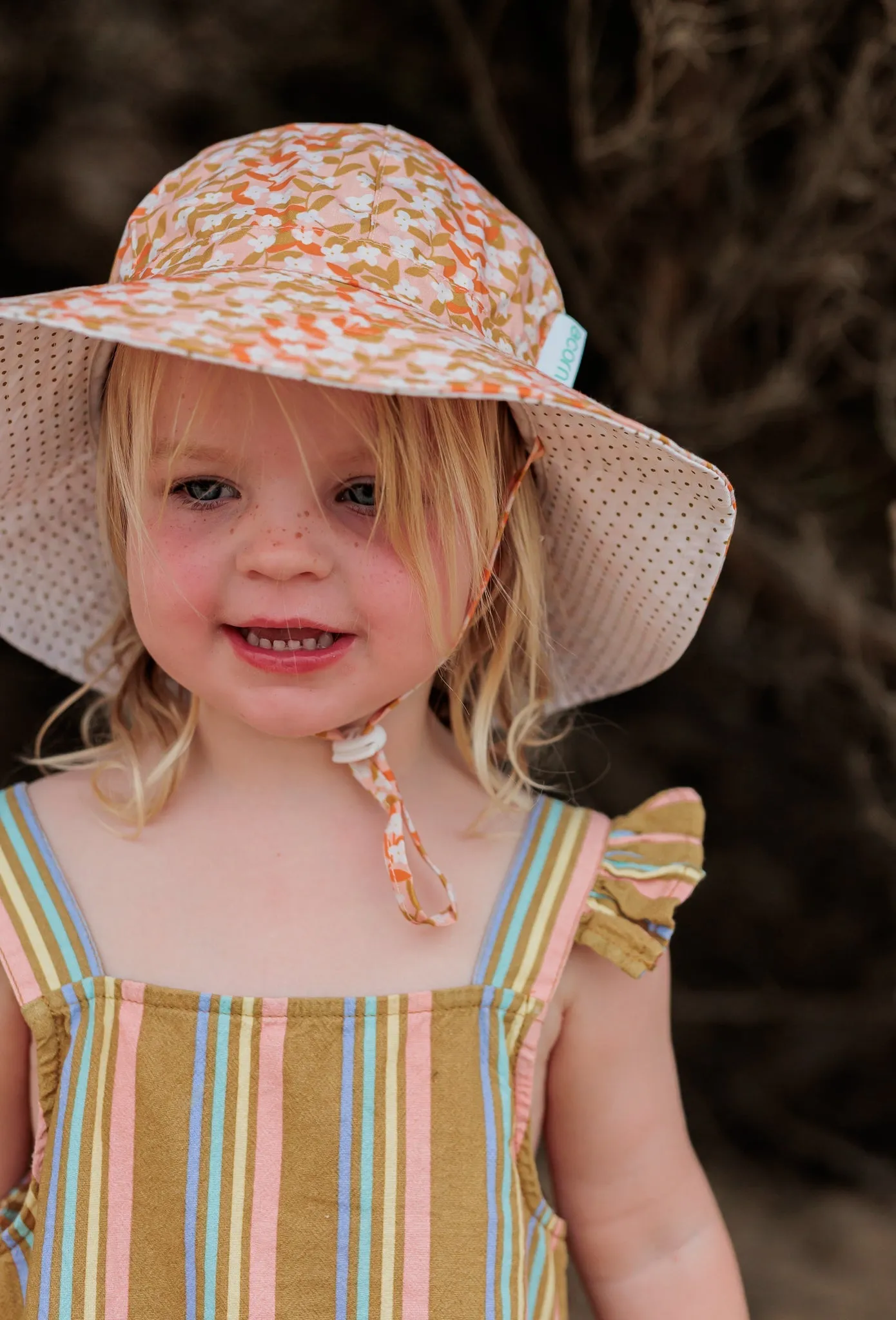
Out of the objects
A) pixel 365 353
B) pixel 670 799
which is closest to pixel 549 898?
pixel 670 799

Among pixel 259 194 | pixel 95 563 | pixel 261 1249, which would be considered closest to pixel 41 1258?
pixel 261 1249

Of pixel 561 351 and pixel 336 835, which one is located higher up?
pixel 561 351

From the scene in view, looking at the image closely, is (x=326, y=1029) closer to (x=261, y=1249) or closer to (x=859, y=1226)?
(x=261, y=1249)

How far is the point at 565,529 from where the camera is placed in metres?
1.28

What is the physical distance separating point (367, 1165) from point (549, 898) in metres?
0.25

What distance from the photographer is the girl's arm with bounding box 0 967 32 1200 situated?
115 cm

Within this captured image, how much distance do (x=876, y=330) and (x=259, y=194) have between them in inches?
40.5

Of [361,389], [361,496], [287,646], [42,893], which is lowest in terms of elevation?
[42,893]

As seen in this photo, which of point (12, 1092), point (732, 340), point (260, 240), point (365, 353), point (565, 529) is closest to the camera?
point (365, 353)

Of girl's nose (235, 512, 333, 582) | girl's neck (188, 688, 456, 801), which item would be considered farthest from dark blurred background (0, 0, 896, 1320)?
girl's nose (235, 512, 333, 582)

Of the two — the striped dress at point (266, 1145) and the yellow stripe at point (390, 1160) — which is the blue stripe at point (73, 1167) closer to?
the striped dress at point (266, 1145)

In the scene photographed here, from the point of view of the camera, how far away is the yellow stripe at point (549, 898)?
115cm

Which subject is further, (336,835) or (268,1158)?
(336,835)

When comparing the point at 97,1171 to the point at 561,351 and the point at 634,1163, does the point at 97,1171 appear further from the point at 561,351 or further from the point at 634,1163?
the point at 561,351
